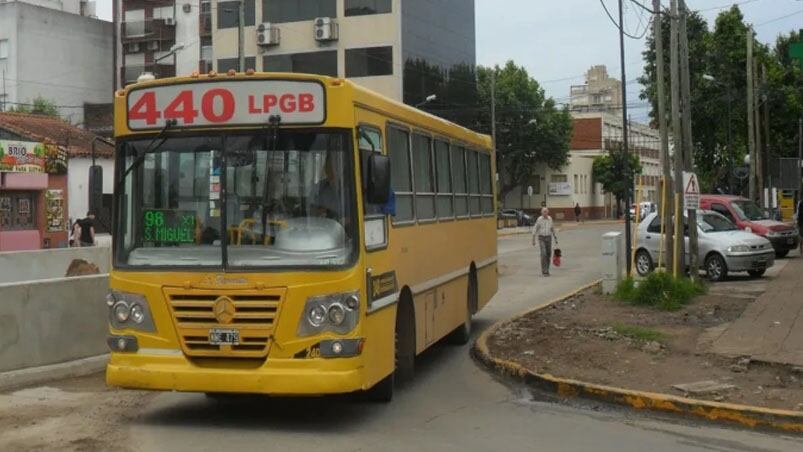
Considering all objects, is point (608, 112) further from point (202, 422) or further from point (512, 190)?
point (202, 422)

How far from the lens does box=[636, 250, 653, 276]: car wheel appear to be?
23000 mm

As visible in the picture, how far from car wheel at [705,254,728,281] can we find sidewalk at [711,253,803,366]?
317 cm

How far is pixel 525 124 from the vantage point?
73312 millimetres

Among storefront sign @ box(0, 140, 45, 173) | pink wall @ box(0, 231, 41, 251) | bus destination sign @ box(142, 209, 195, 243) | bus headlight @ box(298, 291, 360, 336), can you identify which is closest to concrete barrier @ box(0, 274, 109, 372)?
bus destination sign @ box(142, 209, 195, 243)

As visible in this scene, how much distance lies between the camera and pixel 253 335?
7375 millimetres

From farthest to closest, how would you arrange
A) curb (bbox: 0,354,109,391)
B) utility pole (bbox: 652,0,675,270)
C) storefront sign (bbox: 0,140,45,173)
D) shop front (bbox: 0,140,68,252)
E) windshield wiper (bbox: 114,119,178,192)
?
1. storefront sign (bbox: 0,140,45,173)
2. shop front (bbox: 0,140,68,252)
3. utility pole (bbox: 652,0,675,270)
4. curb (bbox: 0,354,109,391)
5. windshield wiper (bbox: 114,119,178,192)

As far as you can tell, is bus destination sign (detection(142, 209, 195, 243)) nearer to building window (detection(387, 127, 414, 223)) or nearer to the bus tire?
building window (detection(387, 127, 414, 223))

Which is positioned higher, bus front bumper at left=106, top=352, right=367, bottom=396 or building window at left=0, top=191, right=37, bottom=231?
building window at left=0, top=191, right=37, bottom=231

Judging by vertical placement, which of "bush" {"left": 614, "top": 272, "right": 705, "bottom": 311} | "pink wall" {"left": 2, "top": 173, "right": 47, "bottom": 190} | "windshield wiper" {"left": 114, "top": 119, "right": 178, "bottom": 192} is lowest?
"bush" {"left": 614, "top": 272, "right": 705, "bottom": 311}

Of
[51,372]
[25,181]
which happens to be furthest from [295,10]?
[51,372]

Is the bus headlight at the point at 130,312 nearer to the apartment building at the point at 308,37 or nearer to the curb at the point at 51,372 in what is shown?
the curb at the point at 51,372

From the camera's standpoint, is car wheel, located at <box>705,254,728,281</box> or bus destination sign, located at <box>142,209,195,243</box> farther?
car wheel, located at <box>705,254,728,281</box>

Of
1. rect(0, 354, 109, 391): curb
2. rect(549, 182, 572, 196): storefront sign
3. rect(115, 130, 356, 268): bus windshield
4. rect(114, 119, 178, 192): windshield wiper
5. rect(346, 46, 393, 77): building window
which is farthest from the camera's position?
rect(549, 182, 572, 196): storefront sign

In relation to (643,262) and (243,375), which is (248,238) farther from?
(643,262)
